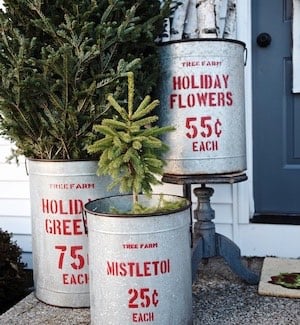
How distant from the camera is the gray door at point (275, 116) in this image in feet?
10.5

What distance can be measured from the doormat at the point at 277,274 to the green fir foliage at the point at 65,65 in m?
1.10

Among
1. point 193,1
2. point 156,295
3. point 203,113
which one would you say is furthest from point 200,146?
point 193,1

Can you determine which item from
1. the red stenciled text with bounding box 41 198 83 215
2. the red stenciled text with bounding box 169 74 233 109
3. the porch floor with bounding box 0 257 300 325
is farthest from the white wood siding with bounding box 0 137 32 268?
the red stenciled text with bounding box 169 74 233 109

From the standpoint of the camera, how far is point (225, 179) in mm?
2535

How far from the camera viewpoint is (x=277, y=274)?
2.85 meters

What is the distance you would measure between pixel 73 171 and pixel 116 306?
66cm

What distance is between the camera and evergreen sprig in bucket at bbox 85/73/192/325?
6.64 feet

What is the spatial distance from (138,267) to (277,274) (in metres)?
1.10

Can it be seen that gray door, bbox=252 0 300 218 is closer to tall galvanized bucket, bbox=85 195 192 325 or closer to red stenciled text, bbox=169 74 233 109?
red stenciled text, bbox=169 74 233 109

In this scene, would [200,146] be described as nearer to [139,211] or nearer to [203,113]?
[203,113]

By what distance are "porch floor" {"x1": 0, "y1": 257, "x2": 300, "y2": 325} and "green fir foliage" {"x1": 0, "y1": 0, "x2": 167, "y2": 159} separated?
71 cm

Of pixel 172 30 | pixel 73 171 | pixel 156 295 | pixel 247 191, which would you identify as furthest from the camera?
pixel 247 191

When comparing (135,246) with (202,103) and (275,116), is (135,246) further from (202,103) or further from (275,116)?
(275,116)

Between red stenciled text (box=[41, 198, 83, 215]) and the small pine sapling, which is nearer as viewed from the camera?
the small pine sapling
